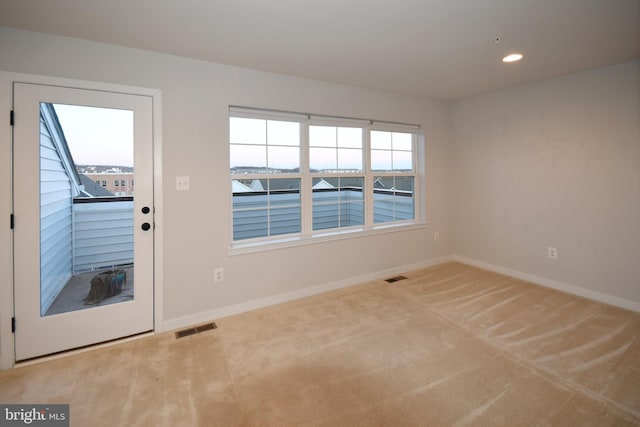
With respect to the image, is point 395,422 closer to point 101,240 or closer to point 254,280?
point 254,280

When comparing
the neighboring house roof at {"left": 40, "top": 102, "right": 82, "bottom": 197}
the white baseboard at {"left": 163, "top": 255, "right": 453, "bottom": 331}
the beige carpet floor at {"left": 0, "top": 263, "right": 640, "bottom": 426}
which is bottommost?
the beige carpet floor at {"left": 0, "top": 263, "right": 640, "bottom": 426}

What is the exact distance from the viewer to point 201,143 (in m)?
2.76

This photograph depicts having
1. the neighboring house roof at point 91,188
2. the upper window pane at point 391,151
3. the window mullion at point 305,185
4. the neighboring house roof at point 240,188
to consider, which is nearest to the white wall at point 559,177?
→ the upper window pane at point 391,151

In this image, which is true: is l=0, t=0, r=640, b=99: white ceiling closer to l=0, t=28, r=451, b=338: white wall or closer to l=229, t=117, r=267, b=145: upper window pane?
l=0, t=28, r=451, b=338: white wall

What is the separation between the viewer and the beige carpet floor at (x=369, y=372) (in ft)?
5.53

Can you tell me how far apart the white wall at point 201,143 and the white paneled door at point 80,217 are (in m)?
0.13

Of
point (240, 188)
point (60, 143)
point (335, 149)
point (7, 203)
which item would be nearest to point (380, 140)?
point (335, 149)

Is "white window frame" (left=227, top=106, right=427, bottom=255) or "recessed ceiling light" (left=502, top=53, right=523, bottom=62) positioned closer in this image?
"recessed ceiling light" (left=502, top=53, right=523, bottom=62)

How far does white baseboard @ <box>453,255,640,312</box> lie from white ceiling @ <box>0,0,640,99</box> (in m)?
2.29

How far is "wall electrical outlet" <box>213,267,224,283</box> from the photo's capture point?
113 inches

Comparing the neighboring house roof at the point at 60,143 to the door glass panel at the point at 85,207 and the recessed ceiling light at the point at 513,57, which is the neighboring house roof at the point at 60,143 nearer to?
the door glass panel at the point at 85,207

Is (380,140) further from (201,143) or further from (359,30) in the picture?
(201,143)

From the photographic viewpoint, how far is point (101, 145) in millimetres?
2375

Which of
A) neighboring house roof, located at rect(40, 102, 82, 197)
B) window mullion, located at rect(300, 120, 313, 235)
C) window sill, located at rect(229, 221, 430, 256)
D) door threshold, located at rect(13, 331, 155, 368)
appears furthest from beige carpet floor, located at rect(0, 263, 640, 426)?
neighboring house roof, located at rect(40, 102, 82, 197)
